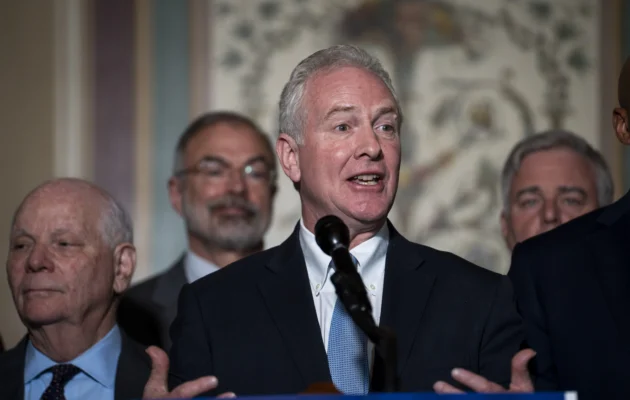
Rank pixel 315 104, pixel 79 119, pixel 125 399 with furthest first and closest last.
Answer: pixel 79 119 < pixel 125 399 < pixel 315 104

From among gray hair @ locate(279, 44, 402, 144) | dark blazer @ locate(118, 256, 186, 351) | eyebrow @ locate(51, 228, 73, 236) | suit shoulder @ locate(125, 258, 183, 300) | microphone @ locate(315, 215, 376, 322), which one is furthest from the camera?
suit shoulder @ locate(125, 258, 183, 300)

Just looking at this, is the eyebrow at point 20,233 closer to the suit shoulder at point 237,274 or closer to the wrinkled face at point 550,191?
the suit shoulder at point 237,274

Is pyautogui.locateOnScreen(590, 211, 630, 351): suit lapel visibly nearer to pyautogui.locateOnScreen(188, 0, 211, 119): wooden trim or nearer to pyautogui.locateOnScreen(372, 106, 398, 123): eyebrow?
pyautogui.locateOnScreen(372, 106, 398, 123): eyebrow

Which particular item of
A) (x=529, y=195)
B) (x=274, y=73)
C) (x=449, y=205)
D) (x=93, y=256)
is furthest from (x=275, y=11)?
(x=93, y=256)

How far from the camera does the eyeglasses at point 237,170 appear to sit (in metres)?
4.92

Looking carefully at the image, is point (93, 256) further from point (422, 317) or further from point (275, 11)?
point (275, 11)

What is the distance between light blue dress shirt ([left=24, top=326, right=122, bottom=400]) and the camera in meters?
3.52

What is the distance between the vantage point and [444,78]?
5.98 metres

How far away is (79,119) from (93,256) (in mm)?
2251

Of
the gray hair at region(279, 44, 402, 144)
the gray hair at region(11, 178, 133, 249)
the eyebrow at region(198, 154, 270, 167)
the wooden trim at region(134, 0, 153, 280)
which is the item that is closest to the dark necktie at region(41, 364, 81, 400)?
the gray hair at region(11, 178, 133, 249)

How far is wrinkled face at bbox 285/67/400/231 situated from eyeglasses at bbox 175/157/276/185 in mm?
1735

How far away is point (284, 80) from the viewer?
5891 millimetres

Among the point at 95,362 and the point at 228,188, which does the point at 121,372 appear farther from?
the point at 228,188

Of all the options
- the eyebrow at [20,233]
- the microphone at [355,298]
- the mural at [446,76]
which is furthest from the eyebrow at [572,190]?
the eyebrow at [20,233]
